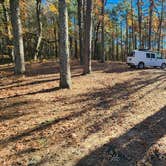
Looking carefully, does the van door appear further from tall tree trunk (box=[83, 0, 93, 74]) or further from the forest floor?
the forest floor

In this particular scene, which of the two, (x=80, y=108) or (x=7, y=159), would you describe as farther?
(x=80, y=108)

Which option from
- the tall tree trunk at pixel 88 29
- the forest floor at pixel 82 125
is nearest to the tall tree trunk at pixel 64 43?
the forest floor at pixel 82 125

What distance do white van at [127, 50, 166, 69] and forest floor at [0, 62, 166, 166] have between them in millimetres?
11037

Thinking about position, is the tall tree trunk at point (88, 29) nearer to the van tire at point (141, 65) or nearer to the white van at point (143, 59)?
the white van at point (143, 59)

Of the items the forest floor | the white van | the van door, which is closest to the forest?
the forest floor

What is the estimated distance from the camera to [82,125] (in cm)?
760

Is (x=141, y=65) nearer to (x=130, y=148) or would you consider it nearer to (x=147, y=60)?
(x=147, y=60)

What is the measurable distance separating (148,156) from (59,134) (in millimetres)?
2258

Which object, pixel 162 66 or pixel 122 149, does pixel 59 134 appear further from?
pixel 162 66

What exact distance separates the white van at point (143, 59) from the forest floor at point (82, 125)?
11.0 meters

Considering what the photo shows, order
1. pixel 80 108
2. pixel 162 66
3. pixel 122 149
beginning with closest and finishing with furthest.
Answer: pixel 122 149 → pixel 80 108 → pixel 162 66

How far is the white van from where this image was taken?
23109 millimetres

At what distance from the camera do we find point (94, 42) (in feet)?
141

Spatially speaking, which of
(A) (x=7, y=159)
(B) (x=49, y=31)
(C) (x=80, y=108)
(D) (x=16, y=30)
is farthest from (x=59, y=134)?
(B) (x=49, y=31)
